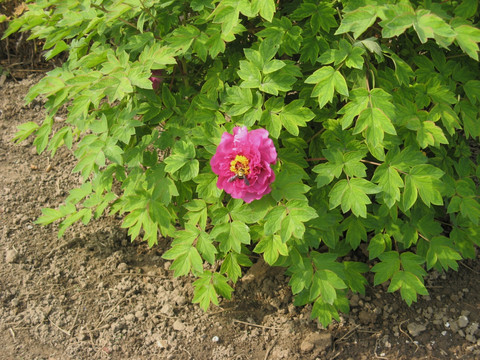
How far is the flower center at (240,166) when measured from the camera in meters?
2.03

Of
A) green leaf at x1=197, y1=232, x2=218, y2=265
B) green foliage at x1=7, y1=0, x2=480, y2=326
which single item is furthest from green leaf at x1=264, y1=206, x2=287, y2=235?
green leaf at x1=197, y1=232, x2=218, y2=265

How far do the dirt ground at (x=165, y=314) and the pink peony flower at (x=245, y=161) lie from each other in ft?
3.15

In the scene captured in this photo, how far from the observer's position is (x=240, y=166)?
2037 mm

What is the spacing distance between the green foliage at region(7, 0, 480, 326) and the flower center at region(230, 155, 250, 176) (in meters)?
0.20

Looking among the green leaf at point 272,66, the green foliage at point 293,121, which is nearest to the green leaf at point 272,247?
the green foliage at point 293,121

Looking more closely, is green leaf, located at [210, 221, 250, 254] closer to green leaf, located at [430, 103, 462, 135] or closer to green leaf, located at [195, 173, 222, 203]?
green leaf, located at [195, 173, 222, 203]

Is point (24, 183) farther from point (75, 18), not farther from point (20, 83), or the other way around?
point (75, 18)

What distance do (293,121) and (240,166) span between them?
1.10 ft

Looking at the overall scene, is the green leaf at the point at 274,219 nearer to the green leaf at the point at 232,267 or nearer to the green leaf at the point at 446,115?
the green leaf at the point at 232,267

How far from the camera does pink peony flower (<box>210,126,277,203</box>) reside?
2.04 metres

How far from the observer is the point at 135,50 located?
241 cm

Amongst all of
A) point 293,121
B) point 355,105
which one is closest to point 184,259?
point 293,121

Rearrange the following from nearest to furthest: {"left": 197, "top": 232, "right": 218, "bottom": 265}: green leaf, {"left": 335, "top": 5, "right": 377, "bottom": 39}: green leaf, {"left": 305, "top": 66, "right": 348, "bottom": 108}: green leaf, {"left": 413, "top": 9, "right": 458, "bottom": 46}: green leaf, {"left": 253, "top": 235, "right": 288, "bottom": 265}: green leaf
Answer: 1. {"left": 413, "top": 9, "right": 458, "bottom": 46}: green leaf
2. {"left": 335, "top": 5, "right": 377, "bottom": 39}: green leaf
3. {"left": 305, "top": 66, "right": 348, "bottom": 108}: green leaf
4. {"left": 253, "top": 235, "right": 288, "bottom": 265}: green leaf
5. {"left": 197, "top": 232, "right": 218, "bottom": 265}: green leaf

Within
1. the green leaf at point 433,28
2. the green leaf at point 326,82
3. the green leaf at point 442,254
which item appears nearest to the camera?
the green leaf at point 433,28
